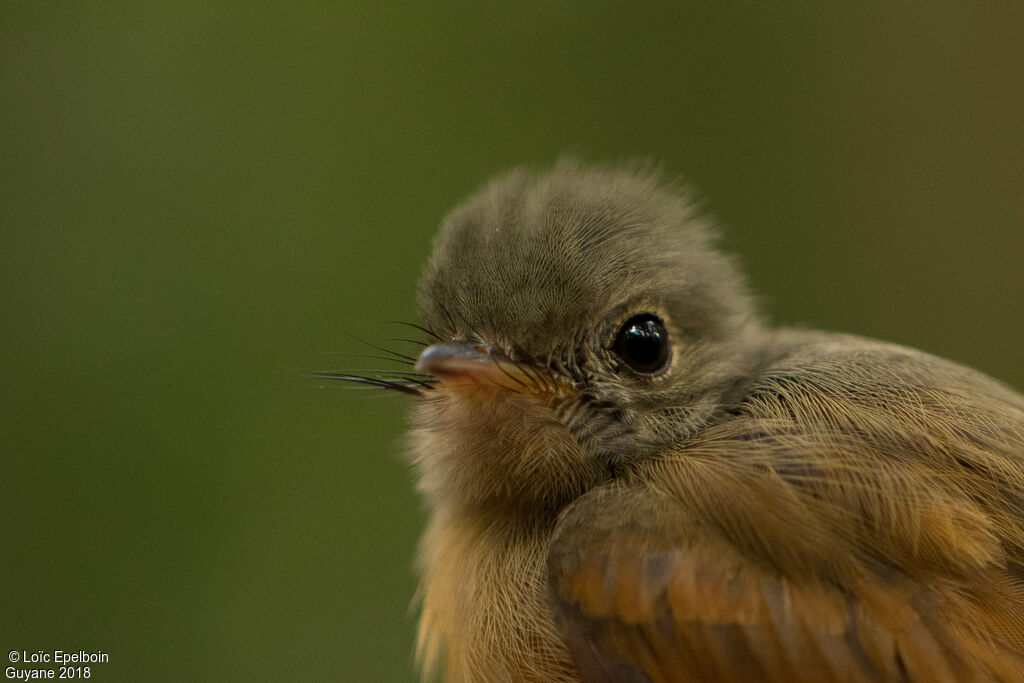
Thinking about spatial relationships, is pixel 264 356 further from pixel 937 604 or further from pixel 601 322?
pixel 937 604

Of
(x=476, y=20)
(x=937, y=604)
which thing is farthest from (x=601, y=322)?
(x=476, y=20)

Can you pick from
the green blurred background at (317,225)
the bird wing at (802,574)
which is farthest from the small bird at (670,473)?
the green blurred background at (317,225)

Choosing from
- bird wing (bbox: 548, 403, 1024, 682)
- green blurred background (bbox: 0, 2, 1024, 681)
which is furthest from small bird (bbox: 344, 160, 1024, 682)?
green blurred background (bbox: 0, 2, 1024, 681)

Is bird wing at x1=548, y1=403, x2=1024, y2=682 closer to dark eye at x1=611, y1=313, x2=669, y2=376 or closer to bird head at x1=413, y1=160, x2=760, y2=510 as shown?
bird head at x1=413, y1=160, x2=760, y2=510

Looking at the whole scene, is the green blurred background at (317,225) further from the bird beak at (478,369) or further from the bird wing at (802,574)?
the bird wing at (802,574)

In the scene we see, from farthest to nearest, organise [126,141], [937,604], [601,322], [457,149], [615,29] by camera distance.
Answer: [615,29] < [457,149] < [126,141] < [601,322] < [937,604]

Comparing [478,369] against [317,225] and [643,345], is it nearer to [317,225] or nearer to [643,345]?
[643,345]

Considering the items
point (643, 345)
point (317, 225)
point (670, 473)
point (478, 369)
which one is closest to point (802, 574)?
point (670, 473)
